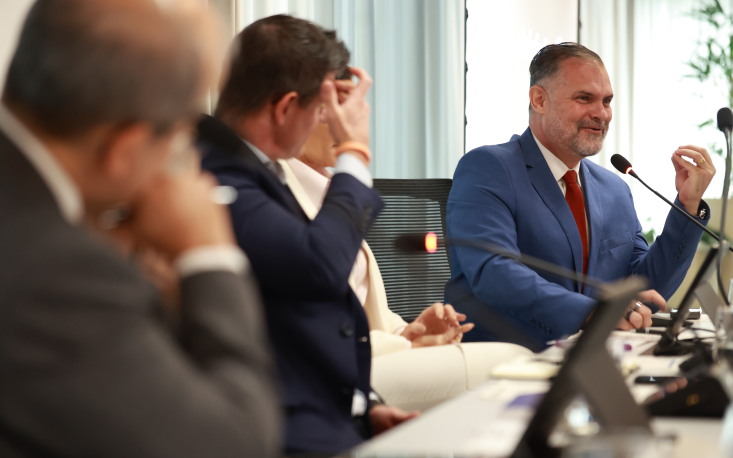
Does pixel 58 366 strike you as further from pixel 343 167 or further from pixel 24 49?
pixel 343 167

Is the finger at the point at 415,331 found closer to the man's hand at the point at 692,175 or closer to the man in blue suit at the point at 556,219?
the man in blue suit at the point at 556,219

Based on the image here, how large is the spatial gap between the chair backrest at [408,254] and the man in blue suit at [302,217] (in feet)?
4.03

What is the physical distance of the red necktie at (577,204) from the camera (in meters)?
2.68

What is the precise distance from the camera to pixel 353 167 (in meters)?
1.51

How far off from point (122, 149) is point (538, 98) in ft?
7.62

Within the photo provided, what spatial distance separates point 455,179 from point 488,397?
149 cm

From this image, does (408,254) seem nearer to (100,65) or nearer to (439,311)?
(439,311)

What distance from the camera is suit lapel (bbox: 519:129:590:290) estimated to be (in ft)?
8.63

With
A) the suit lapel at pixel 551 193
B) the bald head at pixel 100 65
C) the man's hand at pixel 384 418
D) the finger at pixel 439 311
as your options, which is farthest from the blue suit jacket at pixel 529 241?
the bald head at pixel 100 65

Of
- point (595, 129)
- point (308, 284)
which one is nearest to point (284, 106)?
point (308, 284)

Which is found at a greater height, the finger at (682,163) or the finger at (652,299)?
the finger at (682,163)

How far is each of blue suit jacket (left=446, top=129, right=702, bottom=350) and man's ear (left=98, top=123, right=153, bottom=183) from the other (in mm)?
1759

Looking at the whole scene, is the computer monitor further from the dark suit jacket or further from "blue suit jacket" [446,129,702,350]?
"blue suit jacket" [446,129,702,350]

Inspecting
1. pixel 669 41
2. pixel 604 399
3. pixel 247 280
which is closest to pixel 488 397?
pixel 604 399
